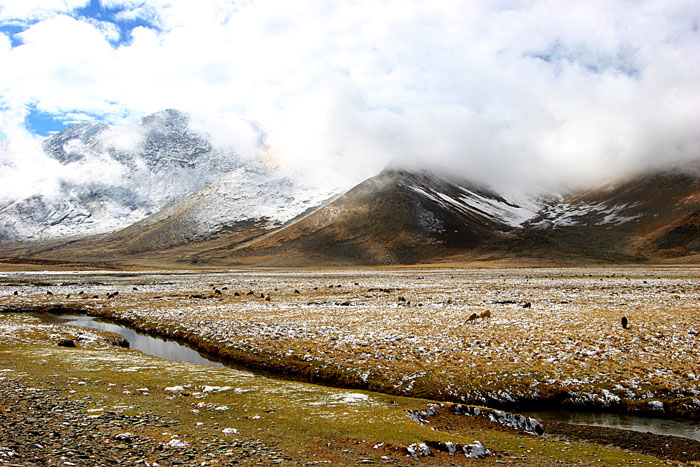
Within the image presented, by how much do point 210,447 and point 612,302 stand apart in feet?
135

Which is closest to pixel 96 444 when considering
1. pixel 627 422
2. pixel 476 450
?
pixel 476 450

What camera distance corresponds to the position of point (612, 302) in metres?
40.5

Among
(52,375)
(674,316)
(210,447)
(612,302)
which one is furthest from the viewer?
(612,302)

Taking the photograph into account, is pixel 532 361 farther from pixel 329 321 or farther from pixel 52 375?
pixel 52 375

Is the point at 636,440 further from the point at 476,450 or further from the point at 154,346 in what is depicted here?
the point at 154,346

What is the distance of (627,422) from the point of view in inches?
604

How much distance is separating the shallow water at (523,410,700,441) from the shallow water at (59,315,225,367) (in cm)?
1725

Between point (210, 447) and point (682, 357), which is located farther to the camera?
point (682, 357)

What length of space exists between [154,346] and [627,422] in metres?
28.0

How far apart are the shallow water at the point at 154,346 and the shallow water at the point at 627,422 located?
17.2 metres

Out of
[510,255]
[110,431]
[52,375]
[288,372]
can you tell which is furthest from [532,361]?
[510,255]

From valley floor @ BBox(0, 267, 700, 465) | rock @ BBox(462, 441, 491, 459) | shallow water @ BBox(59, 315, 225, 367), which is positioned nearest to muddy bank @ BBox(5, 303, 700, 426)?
valley floor @ BBox(0, 267, 700, 465)

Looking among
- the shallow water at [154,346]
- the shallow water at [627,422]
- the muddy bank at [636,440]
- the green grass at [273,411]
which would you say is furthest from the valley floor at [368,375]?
the shallow water at [154,346]

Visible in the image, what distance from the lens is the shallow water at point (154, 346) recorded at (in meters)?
26.2
